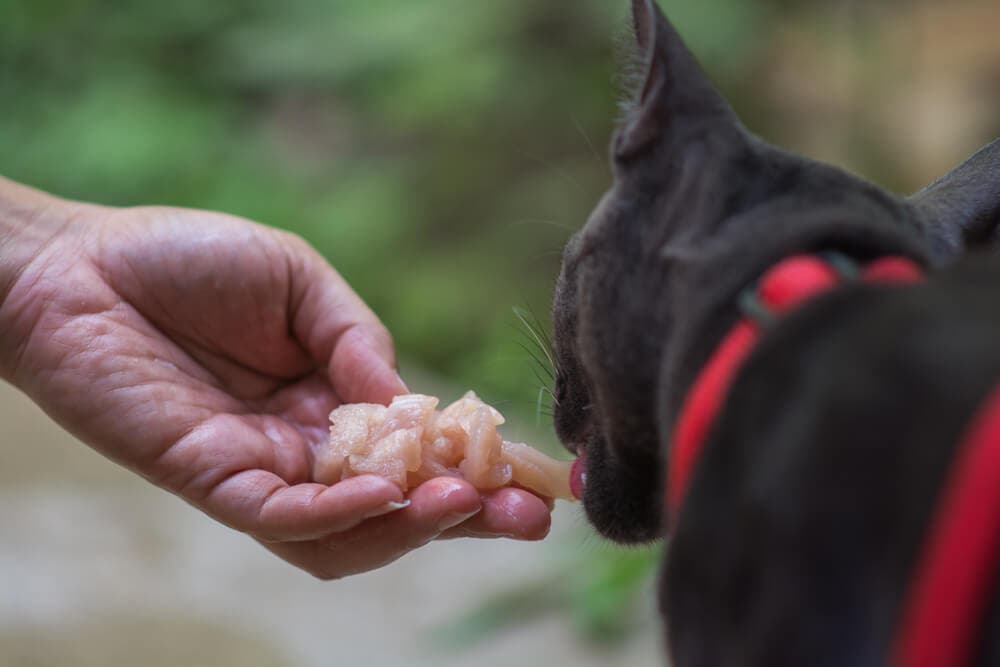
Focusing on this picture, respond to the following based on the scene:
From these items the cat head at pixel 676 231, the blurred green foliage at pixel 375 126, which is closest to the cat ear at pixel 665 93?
the cat head at pixel 676 231

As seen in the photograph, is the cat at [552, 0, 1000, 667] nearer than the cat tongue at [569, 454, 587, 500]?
Yes

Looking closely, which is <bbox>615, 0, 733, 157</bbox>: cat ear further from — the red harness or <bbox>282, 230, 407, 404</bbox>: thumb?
<bbox>282, 230, 407, 404</bbox>: thumb

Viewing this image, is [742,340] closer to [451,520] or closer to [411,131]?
[451,520]

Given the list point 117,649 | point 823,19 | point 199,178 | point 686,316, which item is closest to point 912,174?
point 823,19

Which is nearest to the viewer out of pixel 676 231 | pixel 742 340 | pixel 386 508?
pixel 742 340

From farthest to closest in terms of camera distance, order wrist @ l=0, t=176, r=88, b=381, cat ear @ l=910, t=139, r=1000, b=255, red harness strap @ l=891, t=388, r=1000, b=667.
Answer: wrist @ l=0, t=176, r=88, b=381, cat ear @ l=910, t=139, r=1000, b=255, red harness strap @ l=891, t=388, r=1000, b=667

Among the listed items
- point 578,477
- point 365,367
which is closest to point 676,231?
point 578,477

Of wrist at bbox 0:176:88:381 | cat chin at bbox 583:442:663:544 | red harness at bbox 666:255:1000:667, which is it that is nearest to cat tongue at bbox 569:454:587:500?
cat chin at bbox 583:442:663:544
